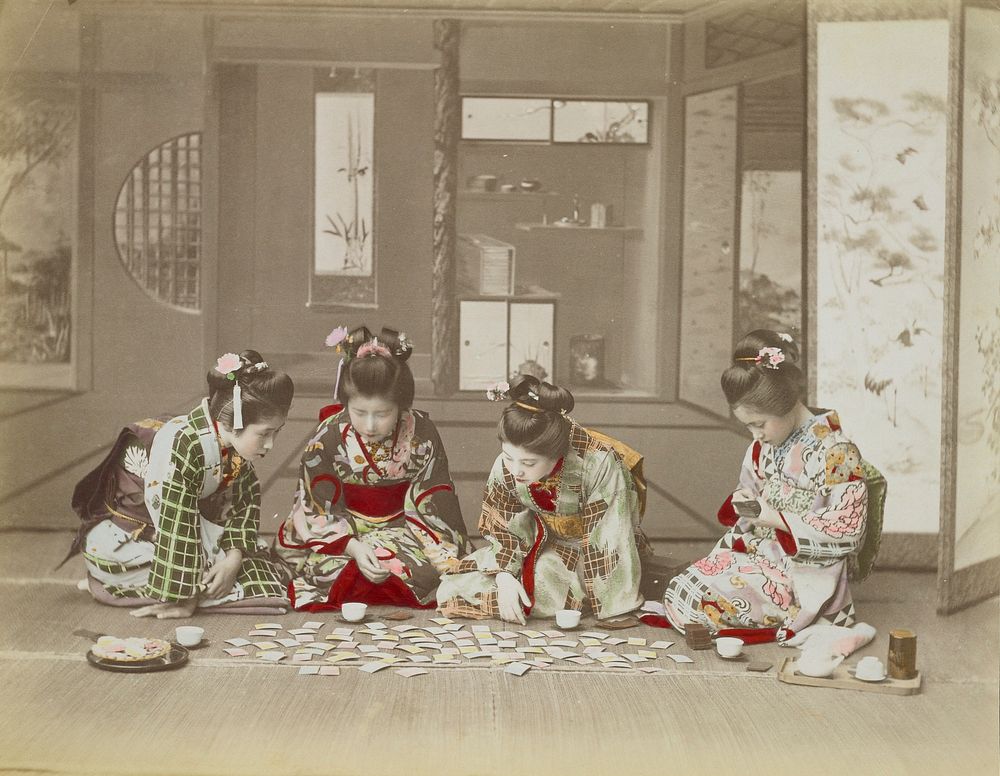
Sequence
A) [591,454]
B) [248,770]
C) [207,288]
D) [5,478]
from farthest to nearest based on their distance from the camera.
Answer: [207,288], [5,478], [591,454], [248,770]

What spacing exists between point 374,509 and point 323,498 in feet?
0.65

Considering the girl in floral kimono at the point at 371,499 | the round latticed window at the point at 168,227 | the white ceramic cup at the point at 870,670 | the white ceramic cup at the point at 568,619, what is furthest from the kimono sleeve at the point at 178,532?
the white ceramic cup at the point at 870,670

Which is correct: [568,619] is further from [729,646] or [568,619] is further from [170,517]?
[170,517]

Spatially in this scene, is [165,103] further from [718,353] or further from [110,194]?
[718,353]

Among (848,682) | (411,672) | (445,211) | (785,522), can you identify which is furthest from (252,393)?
(848,682)

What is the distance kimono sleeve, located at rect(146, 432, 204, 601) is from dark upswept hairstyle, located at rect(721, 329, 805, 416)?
192 centimetres

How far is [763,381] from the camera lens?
4242 mm

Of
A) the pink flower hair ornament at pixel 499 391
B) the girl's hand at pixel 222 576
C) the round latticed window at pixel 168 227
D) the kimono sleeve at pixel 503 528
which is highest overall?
the round latticed window at pixel 168 227

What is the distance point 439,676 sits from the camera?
12.8ft

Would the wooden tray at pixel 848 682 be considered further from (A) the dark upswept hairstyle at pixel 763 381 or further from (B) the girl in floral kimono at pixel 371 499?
(B) the girl in floral kimono at pixel 371 499

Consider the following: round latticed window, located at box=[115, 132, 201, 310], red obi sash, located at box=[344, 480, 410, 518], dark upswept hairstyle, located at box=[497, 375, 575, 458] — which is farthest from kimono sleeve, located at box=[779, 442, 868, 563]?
round latticed window, located at box=[115, 132, 201, 310]

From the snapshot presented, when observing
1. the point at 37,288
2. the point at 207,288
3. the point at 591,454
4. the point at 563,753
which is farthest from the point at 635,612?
the point at 37,288

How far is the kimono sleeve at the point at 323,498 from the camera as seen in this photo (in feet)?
15.0

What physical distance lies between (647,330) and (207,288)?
2003mm
